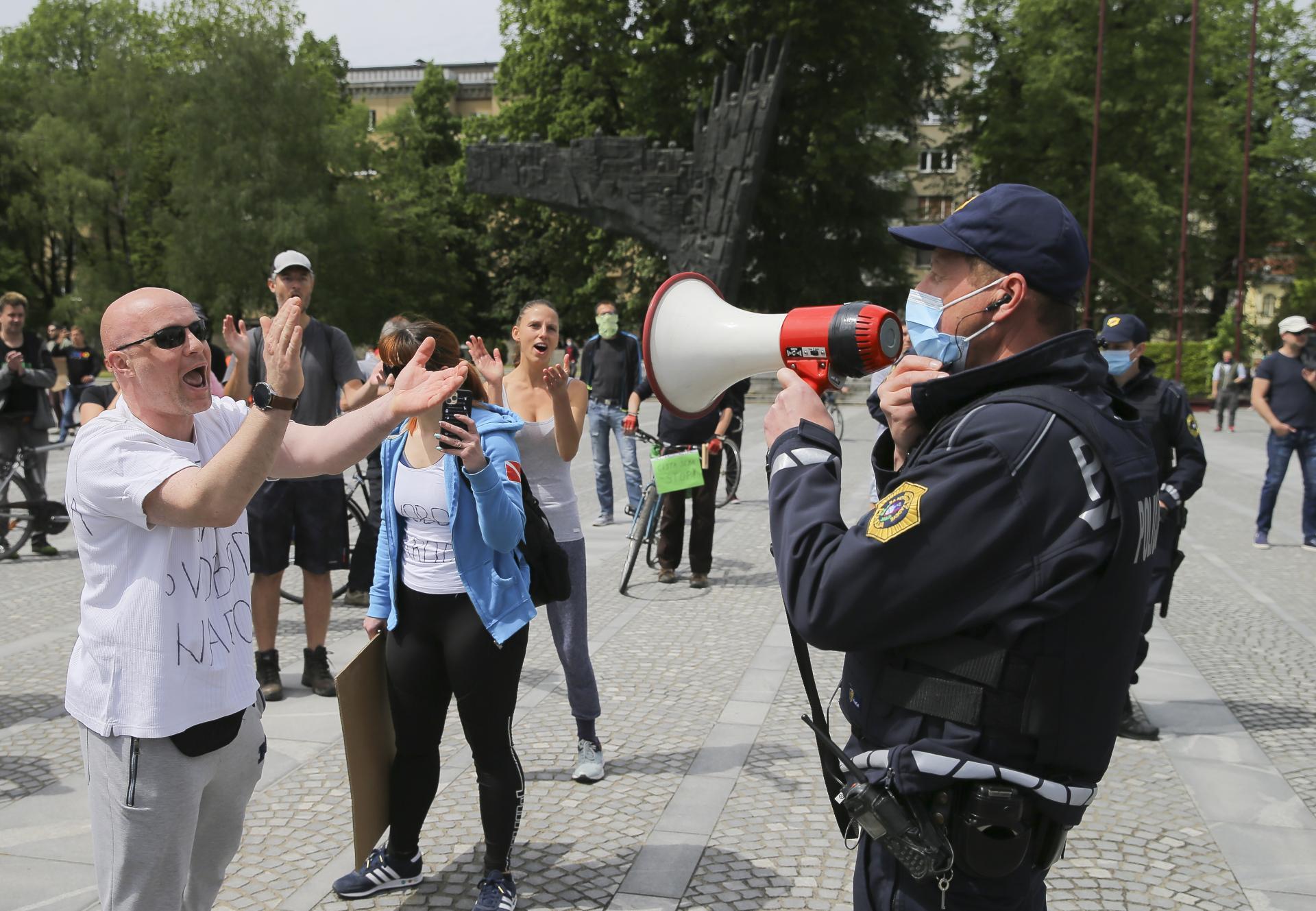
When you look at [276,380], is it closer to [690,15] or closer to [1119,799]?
[1119,799]

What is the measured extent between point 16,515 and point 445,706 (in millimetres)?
7496

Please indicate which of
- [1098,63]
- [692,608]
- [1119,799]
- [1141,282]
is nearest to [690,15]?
[1098,63]

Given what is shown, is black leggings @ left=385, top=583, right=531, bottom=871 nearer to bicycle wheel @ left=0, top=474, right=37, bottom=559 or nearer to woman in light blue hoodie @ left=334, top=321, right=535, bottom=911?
woman in light blue hoodie @ left=334, top=321, right=535, bottom=911

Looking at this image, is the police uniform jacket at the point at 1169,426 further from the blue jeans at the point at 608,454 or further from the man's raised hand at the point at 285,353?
the blue jeans at the point at 608,454

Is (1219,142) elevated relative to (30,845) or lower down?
elevated

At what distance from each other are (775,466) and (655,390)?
0.57 meters

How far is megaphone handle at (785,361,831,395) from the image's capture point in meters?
2.36

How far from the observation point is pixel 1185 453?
5.86 meters

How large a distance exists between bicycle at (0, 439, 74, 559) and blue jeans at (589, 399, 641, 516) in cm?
479

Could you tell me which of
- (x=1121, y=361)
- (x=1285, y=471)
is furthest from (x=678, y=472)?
(x=1285, y=471)

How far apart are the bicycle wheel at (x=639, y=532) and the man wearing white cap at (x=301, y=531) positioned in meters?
2.62

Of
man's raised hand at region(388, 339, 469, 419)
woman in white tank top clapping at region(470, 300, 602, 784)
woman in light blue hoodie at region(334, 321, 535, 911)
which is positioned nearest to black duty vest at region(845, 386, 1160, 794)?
man's raised hand at region(388, 339, 469, 419)

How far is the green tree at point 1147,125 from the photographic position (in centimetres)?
3478

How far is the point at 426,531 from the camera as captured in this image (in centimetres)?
383
